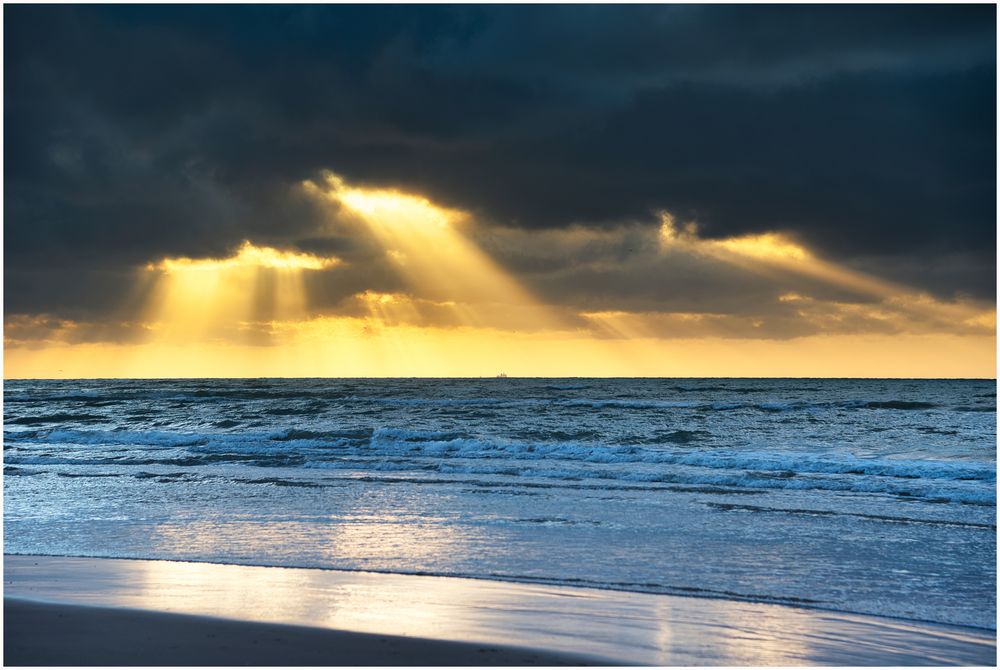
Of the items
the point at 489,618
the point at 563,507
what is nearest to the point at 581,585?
the point at 489,618

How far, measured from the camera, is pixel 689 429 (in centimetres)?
3441

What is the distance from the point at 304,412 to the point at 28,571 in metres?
41.2

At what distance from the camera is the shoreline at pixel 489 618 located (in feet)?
21.4

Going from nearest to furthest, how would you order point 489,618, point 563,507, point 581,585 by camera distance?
point 489,618 → point 581,585 → point 563,507

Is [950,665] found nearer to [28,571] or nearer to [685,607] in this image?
[685,607]

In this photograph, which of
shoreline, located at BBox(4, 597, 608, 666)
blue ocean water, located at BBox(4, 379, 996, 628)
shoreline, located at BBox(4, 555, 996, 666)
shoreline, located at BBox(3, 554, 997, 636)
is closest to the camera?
shoreline, located at BBox(4, 597, 608, 666)

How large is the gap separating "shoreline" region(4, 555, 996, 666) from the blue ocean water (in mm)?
603

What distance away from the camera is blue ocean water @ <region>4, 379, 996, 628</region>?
955cm

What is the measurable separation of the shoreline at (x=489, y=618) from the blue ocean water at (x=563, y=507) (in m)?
0.60

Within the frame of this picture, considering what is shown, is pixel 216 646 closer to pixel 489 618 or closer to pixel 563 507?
pixel 489 618

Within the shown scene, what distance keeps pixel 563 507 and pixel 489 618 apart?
699 centimetres

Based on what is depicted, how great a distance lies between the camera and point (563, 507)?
47.1ft

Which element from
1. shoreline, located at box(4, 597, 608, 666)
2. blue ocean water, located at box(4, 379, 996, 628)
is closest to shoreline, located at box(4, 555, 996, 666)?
shoreline, located at box(4, 597, 608, 666)

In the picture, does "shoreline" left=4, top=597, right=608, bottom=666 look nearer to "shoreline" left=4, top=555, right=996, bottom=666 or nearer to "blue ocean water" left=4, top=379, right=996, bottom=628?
"shoreline" left=4, top=555, right=996, bottom=666
